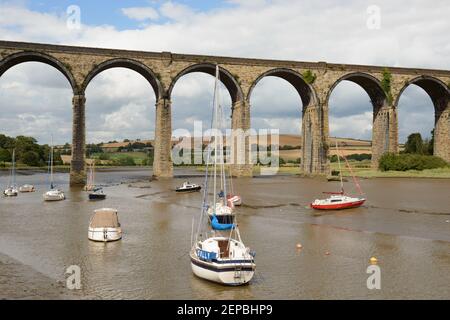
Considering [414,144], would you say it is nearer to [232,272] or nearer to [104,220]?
[104,220]

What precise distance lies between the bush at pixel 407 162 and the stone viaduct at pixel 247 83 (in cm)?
160

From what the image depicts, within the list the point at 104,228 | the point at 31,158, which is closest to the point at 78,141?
the point at 104,228

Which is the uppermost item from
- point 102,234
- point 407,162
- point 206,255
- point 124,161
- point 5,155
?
point 5,155

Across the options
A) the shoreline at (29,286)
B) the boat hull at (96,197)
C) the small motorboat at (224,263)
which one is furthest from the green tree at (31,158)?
the small motorboat at (224,263)

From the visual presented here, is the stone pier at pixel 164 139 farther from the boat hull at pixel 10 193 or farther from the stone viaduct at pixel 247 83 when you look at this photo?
the boat hull at pixel 10 193

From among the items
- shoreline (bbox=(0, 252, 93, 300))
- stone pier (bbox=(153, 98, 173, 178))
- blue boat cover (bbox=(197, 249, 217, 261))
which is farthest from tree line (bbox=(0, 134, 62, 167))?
blue boat cover (bbox=(197, 249, 217, 261))

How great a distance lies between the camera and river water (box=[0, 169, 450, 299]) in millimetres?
17328

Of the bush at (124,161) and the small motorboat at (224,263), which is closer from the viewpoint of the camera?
the small motorboat at (224,263)

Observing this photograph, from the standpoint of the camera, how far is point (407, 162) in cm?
7294

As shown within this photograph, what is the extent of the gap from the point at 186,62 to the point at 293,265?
5060 centimetres

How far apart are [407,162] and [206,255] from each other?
6158 cm

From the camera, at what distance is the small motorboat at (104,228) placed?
87.4 ft

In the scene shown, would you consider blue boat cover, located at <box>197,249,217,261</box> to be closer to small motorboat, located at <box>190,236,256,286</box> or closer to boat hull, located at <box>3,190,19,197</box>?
small motorboat, located at <box>190,236,256,286</box>
